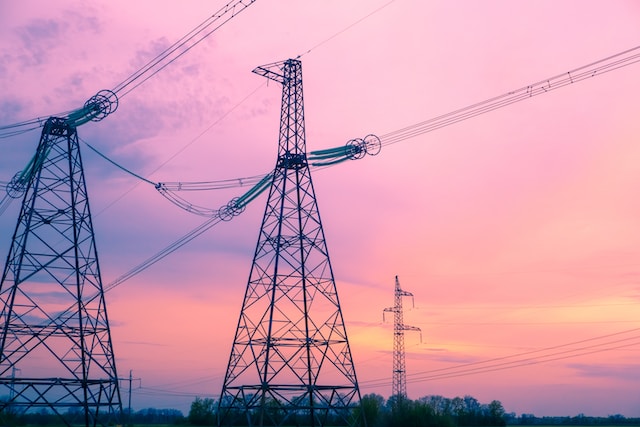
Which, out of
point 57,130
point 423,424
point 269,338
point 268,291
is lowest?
point 423,424

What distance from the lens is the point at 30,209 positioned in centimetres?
4475

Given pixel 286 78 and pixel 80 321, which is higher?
pixel 286 78

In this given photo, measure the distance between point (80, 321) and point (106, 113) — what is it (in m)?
14.4

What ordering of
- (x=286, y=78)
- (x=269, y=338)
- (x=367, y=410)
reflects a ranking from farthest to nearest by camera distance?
1. (x=367, y=410)
2. (x=286, y=78)
3. (x=269, y=338)

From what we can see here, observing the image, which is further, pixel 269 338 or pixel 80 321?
pixel 80 321

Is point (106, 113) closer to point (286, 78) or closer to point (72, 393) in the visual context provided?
point (286, 78)

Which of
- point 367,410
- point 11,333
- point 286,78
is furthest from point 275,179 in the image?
point 367,410

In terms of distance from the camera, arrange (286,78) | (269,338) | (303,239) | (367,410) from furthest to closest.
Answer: (367,410)
(286,78)
(303,239)
(269,338)

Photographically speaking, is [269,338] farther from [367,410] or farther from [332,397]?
[367,410]

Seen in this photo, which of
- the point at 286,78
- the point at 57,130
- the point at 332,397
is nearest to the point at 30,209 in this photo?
the point at 57,130

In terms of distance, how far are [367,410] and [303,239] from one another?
4436cm

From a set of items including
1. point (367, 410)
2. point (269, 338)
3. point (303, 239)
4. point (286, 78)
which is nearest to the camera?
point (269, 338)

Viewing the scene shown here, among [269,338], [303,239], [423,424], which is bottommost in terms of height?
[423,424]

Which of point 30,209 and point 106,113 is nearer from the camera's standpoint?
point 30,209
